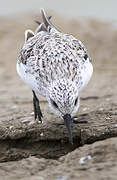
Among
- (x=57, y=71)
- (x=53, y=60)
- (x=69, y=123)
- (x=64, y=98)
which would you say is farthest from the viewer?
(x=53, y=60)

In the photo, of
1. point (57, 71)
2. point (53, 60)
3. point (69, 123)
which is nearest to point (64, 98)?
point (69, 123)

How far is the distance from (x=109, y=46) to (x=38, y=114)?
6.42m

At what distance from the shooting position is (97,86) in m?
10.8

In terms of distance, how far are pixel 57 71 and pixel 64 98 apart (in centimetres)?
61

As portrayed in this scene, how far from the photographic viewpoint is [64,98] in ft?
18.2

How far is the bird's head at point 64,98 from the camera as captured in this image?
18.2ft

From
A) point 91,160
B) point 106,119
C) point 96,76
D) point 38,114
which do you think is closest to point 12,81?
point 96,76

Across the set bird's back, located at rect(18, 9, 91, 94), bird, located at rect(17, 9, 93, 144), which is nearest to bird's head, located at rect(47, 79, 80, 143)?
bird, located at rect(17, 9, 93, 144)

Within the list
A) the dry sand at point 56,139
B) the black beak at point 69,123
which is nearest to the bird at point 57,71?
the black beak at point 69,123

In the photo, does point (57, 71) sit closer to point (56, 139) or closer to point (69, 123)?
point (69, 123)

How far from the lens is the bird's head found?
18.2 feet

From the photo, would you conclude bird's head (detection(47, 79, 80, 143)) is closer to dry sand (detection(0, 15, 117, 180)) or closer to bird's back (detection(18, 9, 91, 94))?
bird's back (detection(18, 9, 91, 94))

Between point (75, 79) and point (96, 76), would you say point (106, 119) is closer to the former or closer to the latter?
point (75, 79)

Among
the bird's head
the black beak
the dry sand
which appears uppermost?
the bird's head
